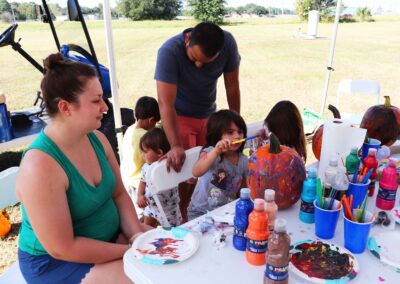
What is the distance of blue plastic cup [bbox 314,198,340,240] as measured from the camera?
1.13 metres

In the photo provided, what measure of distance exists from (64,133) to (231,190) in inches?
36.4

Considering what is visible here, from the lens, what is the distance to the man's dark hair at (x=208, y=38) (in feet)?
6.24

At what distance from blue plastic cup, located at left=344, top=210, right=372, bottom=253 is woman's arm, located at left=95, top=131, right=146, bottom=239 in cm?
87

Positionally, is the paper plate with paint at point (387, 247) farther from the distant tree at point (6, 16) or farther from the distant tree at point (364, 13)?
the distant tree at point (364, 13)

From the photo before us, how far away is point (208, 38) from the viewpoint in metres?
1.90

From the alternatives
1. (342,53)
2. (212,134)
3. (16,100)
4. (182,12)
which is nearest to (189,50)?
(212,134)

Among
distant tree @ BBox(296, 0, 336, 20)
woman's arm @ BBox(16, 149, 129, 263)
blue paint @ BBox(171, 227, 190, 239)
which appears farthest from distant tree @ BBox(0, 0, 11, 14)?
distant tree @ BBox(296, 0, 336, 20)

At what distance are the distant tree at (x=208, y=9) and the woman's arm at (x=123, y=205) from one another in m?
26.0

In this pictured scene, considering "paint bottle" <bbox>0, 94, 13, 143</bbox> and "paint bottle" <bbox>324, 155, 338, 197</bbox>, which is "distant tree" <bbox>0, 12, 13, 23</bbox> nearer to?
"paint bottle" <bbox>0, 94, 13, 143</bbox>

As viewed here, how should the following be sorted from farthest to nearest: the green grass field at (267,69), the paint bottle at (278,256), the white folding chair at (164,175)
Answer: the green grass field at (267,69) < the white folding chair at (164,175) < the paint bottle at (278,256)

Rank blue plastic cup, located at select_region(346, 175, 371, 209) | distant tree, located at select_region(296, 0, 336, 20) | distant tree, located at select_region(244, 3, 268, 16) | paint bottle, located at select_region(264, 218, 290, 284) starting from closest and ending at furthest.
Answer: paint bottle, located at select_region(264, 218, 290, 284) < blue plastic cup, located at select_region(346, 175, 371, 209) < distant tree, located at select_region(296, 0, 336, 20) < distant tree, located at select_region(244, 3, 268, 16)

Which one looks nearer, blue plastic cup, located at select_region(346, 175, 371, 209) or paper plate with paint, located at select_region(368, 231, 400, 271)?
paper plate with paint, located at select_region(368, 231, 400, 271)

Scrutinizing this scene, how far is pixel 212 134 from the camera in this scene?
1905 millimetres

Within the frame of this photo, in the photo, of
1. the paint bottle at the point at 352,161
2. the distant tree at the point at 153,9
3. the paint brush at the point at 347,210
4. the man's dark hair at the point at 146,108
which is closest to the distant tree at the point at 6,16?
the distant tree at the point at 153,9
